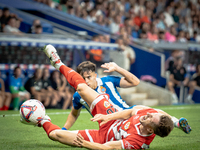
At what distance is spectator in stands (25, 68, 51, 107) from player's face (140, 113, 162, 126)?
6.19 m

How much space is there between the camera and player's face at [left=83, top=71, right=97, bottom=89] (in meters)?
4.81

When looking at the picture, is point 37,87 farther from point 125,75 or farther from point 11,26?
point 125,75

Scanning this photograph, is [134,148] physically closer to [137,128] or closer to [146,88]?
[137,128]

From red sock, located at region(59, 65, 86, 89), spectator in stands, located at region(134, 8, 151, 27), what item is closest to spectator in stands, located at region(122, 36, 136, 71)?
spectator in stands, located at region(134, 8, 151, 27)

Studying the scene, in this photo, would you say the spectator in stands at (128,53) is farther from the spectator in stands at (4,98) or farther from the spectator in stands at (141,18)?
the spectator in stands at (4,98)

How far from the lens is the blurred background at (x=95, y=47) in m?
9.51

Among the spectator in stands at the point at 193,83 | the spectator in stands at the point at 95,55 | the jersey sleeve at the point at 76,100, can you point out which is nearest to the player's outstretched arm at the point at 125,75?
the jersey sleeve at the point at 76,100

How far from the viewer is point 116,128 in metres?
3.99

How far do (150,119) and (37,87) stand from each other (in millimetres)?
6422

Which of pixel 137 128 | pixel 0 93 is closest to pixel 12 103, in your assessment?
pixel 0 93

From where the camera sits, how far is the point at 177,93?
1262 centimetres

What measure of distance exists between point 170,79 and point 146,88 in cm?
150

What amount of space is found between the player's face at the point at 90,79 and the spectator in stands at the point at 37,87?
4.83 m

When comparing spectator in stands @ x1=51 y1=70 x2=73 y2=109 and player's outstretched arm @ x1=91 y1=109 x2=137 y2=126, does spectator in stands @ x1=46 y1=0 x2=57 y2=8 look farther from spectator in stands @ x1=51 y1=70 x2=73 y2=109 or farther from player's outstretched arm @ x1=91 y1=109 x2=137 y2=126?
player's outstretched arm @ x1=91 y1=109 x2=137 y2=126
